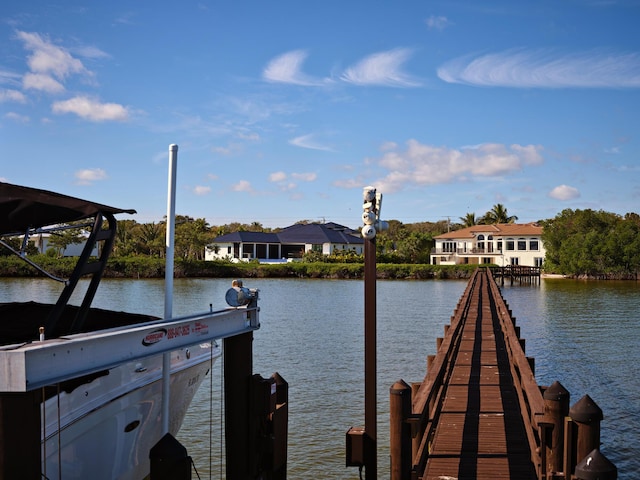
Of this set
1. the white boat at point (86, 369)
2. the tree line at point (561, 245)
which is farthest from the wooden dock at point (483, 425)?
the tree line at point (561, 245)

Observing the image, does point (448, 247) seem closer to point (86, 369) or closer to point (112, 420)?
point (112, 420)

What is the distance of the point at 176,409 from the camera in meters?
9.80

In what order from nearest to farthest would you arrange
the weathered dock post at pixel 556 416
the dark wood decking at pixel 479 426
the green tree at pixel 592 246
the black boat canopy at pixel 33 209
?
the weathered dock post at pixel 556 416, the black boat canopy at pixel 33 209, the dark wood decking at pixel 479 426, the green tree at pixel 592 246

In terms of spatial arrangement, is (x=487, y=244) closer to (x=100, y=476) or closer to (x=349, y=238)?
(x=349, y=238)

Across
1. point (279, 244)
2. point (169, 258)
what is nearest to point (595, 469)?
point (169, 258)

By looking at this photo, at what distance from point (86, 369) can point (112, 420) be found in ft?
12.3

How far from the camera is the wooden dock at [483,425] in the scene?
5.62 metres

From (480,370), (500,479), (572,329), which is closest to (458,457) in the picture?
(500,479)

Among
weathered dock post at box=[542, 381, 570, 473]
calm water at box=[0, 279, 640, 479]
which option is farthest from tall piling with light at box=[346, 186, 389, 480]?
calm water at box=[0, 279, 640, 479]

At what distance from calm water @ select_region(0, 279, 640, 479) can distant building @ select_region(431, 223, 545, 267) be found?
155 feet

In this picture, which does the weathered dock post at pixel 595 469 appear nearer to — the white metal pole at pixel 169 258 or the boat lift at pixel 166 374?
the boat lift at pixel 166 374

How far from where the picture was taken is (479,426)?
28.9 ft

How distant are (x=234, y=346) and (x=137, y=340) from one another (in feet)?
5.50

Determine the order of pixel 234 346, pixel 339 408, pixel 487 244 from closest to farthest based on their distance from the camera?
pixel 234 346 → pixel 339 408 → pixel 487 244
